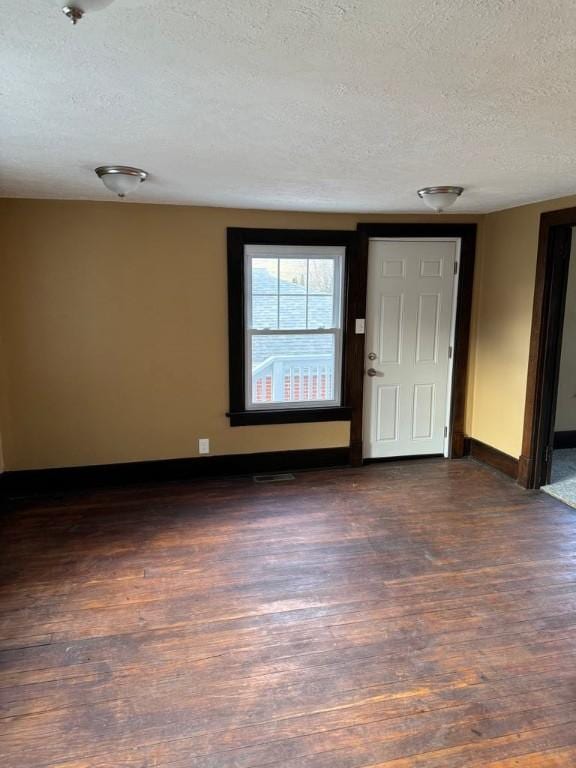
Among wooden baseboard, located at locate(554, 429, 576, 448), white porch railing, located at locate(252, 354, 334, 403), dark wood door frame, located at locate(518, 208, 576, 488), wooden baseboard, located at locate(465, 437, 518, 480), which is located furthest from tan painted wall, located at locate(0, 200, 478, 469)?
wooden baseboard, located at locate(554, 429, 576, 448)

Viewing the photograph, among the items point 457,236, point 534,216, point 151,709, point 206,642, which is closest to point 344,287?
point 457,236

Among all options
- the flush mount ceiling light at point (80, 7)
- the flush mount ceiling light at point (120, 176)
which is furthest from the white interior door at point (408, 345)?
the flush mount ceiling light at point (80, 7)

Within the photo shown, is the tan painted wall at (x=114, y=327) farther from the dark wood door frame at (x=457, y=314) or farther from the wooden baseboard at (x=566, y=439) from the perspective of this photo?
the wooden baseboard at (x=566, y=439)

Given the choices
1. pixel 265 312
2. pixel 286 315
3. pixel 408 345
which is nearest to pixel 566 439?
pixel 408 345

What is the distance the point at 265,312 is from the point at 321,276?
57cm

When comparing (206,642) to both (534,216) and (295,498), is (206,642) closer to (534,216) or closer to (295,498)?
(295,498)

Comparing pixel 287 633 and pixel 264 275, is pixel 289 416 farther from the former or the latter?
pixel 287 633

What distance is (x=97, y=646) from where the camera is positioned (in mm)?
2320

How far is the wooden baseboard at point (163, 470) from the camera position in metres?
3.99

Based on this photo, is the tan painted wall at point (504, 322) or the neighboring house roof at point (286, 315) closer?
the tan painted wall at point (504, 322)

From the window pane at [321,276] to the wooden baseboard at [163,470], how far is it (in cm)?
139

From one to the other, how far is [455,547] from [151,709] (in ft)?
6.59

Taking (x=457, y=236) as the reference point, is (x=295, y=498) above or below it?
below

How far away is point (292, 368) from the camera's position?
4445 mm
